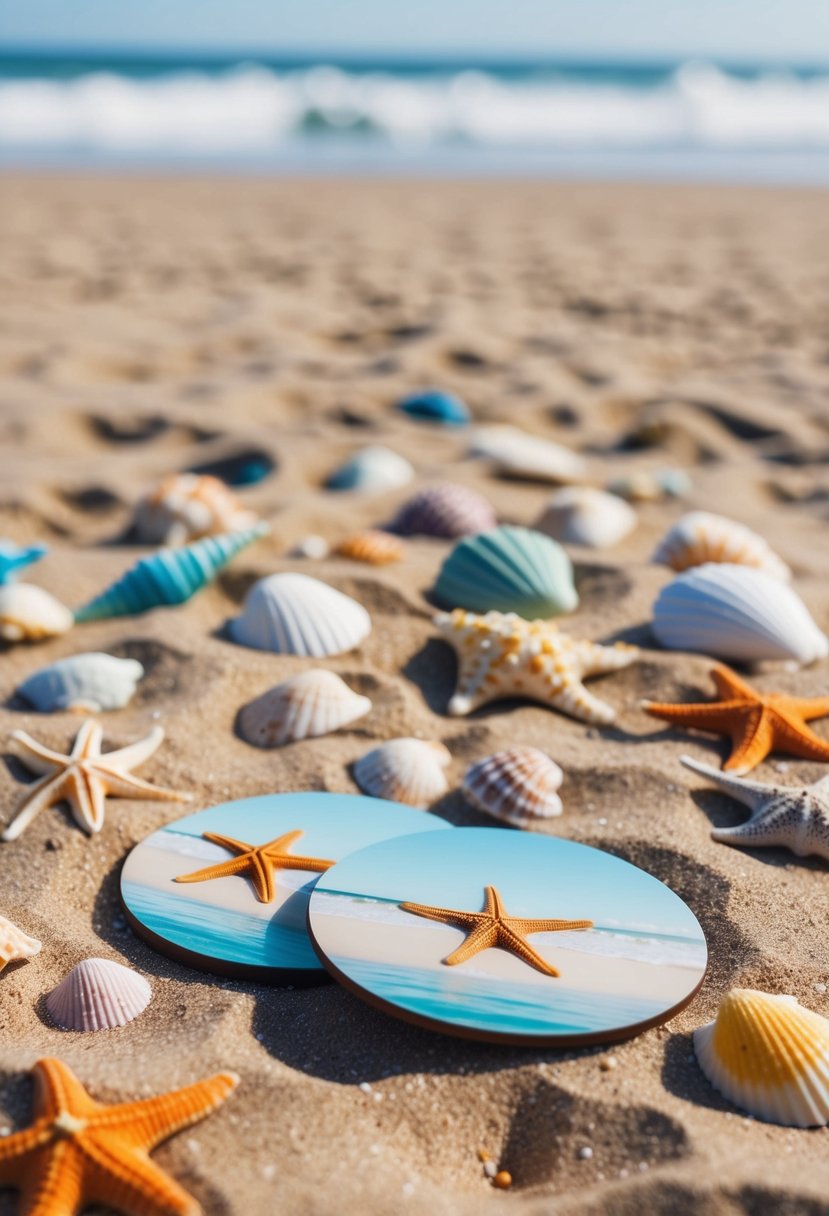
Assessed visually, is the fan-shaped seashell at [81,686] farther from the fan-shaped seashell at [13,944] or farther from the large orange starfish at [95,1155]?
the large orange starfish at [95,1155]

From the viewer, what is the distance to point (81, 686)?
2.57 meters

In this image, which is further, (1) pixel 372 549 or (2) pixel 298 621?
(1) pixel 372 549

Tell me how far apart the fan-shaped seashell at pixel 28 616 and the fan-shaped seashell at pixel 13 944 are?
3.69 ft

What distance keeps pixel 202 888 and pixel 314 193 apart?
35.9ft

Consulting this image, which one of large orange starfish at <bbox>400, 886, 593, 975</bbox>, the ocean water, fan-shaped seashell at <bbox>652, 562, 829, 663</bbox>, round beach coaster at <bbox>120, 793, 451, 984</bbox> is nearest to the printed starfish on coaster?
round beach coaster at <bbox>120, 793, 451, 984</bbox>

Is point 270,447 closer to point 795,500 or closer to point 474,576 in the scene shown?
point 474,576

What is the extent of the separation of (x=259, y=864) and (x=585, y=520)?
1870mm

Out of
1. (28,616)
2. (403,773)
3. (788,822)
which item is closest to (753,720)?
(788,822)

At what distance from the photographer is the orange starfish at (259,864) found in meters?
1.94

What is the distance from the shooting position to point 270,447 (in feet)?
13.8

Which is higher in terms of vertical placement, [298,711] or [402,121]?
[402,121]

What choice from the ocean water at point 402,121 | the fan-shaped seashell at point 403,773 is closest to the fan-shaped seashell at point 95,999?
the fan-shaped seashell at point 403,773

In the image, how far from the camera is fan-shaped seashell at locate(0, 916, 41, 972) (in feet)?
5.81

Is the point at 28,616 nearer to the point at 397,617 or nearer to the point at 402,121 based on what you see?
the point at 397,617
